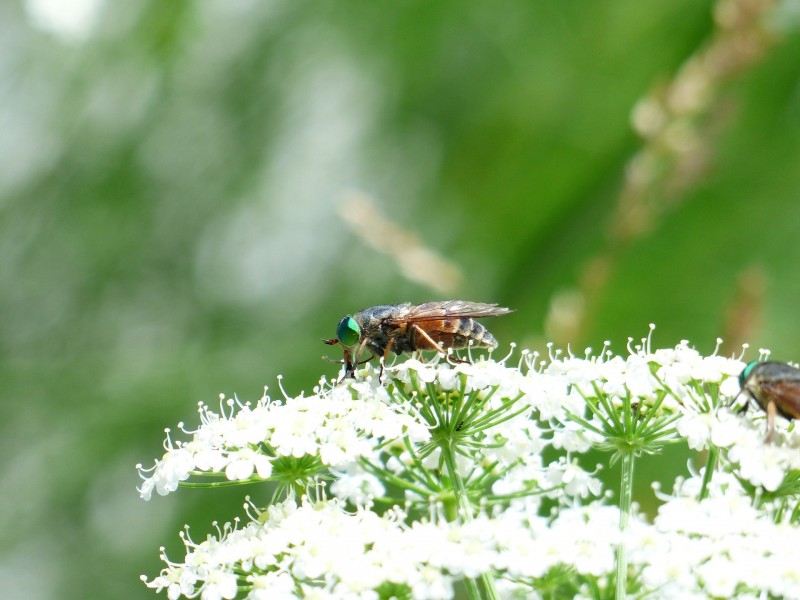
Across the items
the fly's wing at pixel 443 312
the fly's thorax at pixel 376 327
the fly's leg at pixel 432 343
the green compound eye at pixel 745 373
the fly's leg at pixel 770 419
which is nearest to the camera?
the fly's leg at pixel 770 419

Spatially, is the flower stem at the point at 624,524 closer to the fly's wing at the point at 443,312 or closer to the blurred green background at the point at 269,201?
the fly's wing at the point at 443,312

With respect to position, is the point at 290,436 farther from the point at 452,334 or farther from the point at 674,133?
the point at 674,133

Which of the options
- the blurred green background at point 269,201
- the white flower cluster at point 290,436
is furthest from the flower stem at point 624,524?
Answer: the blurred green background at point 269,201

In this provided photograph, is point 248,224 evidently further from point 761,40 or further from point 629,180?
point 761,40

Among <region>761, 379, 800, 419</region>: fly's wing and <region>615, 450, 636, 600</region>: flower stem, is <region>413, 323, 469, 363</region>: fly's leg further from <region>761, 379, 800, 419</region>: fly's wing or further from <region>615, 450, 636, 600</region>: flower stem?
<region>761, 379, 800, 419</region>: fly's wing

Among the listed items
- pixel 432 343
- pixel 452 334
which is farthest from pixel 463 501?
pixel 452 334

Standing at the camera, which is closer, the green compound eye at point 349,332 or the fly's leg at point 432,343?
the fly's leg at point 432,343
